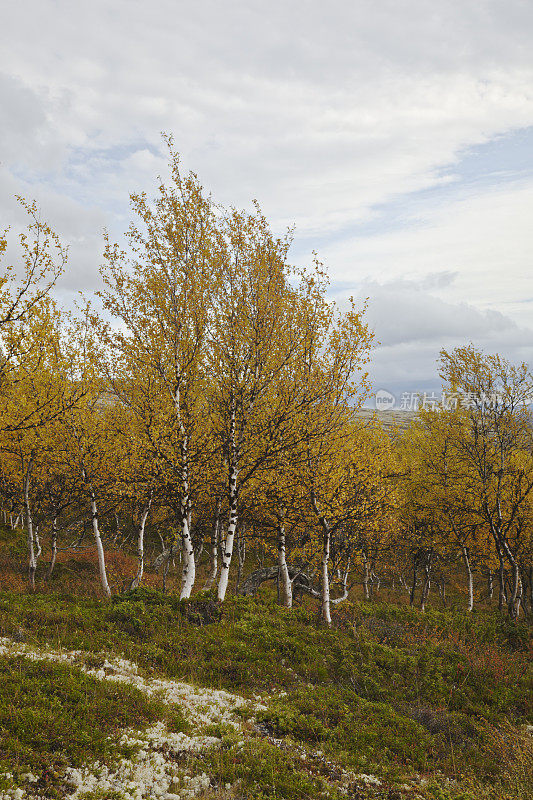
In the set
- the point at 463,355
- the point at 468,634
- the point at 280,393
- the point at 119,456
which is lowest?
the point at 468,634

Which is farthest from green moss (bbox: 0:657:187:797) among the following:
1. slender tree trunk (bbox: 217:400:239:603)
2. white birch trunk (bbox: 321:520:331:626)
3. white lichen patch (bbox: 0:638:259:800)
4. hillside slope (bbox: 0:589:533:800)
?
white birch trunk (bbox: 321:520:331:626)

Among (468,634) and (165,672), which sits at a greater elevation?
(165,672)

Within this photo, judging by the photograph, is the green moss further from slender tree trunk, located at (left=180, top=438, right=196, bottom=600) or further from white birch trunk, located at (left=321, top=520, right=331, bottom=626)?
white birch trunk, located at (left=321, top=520, right=331, bottom=626)

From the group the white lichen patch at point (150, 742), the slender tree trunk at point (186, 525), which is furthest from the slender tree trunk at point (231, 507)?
the white lichen patch at point (150, 742)

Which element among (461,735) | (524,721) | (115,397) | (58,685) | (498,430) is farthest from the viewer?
(498,430)

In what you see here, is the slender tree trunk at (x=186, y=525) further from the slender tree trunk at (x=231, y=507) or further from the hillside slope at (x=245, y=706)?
the slender tree trunk at (x=231, y=507)

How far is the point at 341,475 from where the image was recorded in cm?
2005

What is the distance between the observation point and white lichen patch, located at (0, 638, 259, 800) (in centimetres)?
774

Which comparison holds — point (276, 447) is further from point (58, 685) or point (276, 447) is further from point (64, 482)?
point (64, 482)

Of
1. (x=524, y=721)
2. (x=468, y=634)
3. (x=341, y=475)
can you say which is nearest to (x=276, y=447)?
(x=341, y=475)

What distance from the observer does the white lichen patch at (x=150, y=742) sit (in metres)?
7.74

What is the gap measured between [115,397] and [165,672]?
1302 centimetres

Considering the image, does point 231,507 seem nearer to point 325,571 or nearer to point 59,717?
point 325,571

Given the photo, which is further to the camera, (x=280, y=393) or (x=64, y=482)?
(x=64, y=482)
